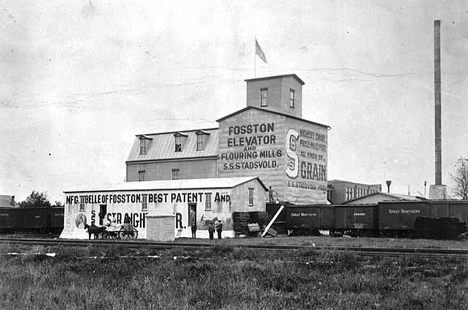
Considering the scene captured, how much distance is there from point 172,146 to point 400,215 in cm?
2540

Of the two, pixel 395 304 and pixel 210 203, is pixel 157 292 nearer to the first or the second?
pixel 395 304

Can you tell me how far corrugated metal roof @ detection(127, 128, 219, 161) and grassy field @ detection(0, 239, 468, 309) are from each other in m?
34.6

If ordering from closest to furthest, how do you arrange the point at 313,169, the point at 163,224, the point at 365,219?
the point at 163,224, the point at 365,219, the point at 313,169

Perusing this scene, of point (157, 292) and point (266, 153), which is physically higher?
point (266, 153)

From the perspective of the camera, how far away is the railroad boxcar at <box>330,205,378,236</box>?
3828 centimetres

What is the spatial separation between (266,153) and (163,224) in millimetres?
17228

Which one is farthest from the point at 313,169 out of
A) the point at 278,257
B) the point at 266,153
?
the point at 278,257

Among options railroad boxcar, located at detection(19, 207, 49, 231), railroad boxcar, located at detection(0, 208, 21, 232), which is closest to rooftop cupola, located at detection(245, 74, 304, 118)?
railroad boxcar, located at detection(19, 207, 49, 231)

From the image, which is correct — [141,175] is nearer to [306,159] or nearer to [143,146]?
[143,146]

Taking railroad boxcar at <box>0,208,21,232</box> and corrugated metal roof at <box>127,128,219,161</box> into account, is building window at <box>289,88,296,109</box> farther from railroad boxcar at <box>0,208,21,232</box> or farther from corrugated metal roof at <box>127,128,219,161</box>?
railroad boxcar at <box>0,208,21,232</box>

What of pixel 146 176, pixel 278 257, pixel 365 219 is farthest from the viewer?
pixel 146 176

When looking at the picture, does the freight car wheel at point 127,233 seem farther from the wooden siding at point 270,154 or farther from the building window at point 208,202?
the wooden siding at point 270,154

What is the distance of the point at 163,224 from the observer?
3400 centimetres

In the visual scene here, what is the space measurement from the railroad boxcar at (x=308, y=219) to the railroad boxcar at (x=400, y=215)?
3767 mm
